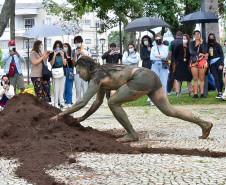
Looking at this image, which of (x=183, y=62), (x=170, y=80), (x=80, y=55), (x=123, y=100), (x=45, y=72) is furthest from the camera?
(x=170, y=80)

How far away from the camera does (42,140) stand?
7547mm

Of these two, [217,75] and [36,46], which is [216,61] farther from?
[36,46]

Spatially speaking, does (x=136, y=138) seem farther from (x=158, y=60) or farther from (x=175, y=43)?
(x=175, y=43)

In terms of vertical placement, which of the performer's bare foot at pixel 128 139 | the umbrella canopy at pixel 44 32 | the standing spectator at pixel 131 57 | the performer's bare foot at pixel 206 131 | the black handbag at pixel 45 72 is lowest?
the performer's bare foot at pixel 128 139

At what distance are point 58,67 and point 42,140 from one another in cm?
713

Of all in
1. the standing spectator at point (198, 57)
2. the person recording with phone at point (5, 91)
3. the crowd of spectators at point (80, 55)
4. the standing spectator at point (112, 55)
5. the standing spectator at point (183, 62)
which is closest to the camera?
the person recording with phone at point (5, 91)

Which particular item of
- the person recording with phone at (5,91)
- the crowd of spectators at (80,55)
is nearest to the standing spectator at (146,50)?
the crowd of spectators at (80,55)

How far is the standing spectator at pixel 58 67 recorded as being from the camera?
1436cm

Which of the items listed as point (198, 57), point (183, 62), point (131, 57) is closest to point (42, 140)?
point (131, 57)

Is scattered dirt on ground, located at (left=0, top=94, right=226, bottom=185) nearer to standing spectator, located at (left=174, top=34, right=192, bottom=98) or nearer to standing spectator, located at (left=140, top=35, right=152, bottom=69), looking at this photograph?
standing spectator, located at (left=140, top=35, right=152, bottom=69)

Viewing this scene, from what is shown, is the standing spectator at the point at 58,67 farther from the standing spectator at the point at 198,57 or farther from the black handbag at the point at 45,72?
the standing spectator at the point at 198,57

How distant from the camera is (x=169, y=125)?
35.1 feet

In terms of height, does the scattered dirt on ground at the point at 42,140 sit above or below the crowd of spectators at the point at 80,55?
below

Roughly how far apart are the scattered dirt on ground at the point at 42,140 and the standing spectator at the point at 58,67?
5.04m
